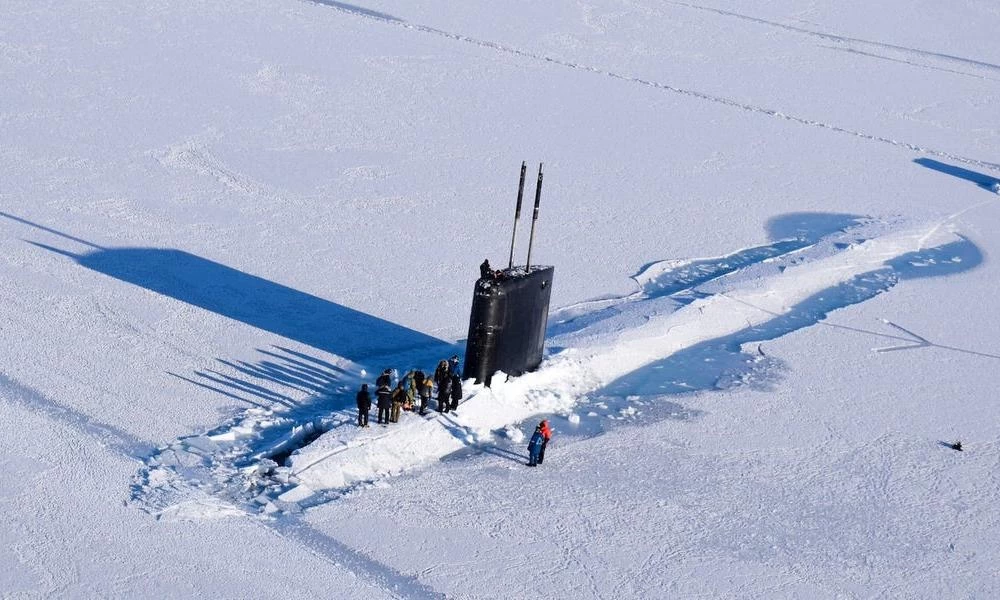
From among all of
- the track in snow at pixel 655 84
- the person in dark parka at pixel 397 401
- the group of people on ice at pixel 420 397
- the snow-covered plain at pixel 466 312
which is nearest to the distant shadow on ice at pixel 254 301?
the snow-covered plain at pixel 466 312

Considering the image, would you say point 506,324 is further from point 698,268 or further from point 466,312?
point 698,268

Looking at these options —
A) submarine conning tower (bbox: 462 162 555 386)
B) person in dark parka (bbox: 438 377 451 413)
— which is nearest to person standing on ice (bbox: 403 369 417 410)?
person in dark parka (bbox: 438 377 451 413)

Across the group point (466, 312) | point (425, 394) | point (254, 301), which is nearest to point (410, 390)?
point (425, 394)

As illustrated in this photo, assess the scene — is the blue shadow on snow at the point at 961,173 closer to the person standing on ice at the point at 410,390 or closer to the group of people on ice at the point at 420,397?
the group of people on ice at the point at 420,397

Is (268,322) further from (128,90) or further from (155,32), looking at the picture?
(155,32)

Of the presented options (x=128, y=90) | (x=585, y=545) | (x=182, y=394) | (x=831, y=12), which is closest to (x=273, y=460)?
(x=182, y=394)
